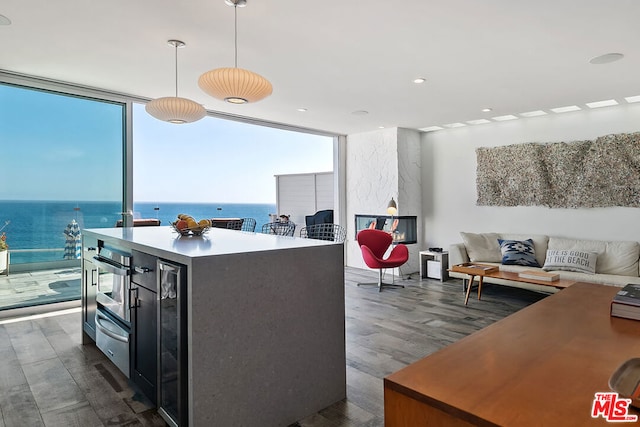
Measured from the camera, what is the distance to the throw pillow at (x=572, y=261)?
461cm

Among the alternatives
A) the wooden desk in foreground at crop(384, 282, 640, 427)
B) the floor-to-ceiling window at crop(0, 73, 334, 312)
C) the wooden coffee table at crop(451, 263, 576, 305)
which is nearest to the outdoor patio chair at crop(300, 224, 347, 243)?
the wooden coffee table at crop(451, 263, 576, 305)

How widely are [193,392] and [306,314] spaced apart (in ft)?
2.28

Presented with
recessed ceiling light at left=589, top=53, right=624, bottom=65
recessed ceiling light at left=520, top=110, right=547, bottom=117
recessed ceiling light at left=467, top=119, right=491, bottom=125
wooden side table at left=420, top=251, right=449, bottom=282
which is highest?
recessed ceiling light at left=467, top=119, right=491, bottom=125

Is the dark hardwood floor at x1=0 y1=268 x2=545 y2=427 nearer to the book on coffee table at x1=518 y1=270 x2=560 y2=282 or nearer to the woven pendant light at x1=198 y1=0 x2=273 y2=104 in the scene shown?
the book on coffee table at x1=518 y1=270 x2=560 y2=282

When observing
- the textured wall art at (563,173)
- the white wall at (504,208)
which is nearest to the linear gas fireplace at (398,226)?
the white wall at (504,208)

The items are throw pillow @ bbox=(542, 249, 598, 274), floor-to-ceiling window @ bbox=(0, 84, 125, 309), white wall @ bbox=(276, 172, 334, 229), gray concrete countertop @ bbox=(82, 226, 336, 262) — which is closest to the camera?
gray concrete countertop @ bbox=(82, 226, 336, 262)

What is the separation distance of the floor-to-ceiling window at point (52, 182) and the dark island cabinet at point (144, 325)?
8.61 feet

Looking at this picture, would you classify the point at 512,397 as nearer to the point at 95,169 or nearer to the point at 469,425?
the point at 469,425

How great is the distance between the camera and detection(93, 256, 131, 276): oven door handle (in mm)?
2342

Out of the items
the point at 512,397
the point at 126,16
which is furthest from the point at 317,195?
the point at 512,397

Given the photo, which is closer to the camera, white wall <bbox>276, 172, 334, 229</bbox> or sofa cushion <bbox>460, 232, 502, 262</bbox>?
sofa cushion <bbox>460, 232, 502, 262</bbox>

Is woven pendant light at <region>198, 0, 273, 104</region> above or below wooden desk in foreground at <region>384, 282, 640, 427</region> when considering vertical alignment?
above

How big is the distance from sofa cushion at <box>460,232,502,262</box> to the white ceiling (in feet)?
6.41

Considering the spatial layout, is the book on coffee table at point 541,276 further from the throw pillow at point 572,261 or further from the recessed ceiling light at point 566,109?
the recessed ceiling light at point 566,109
